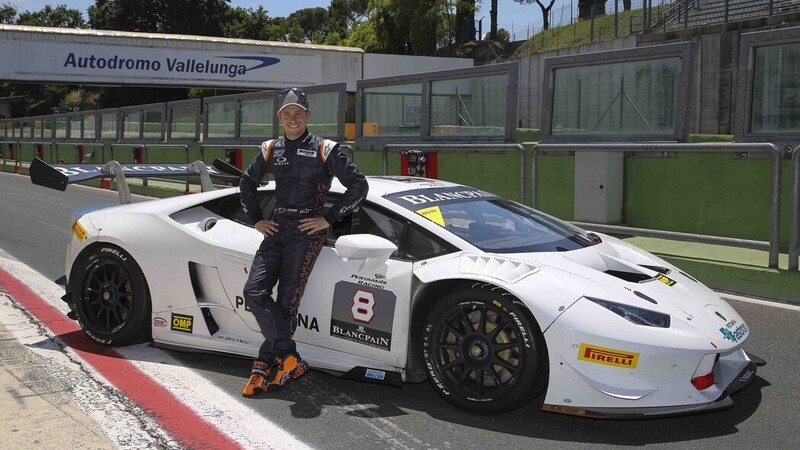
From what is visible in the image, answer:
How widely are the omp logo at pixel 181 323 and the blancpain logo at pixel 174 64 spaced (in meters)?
40.7

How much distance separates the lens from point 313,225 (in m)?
4.55

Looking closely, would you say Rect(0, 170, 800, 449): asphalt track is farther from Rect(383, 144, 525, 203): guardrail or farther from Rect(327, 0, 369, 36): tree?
Rect(327, 0, 369, 36): tree

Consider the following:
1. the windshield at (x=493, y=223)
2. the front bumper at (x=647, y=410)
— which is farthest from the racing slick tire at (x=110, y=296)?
the front bumper at (x=647, y=410)

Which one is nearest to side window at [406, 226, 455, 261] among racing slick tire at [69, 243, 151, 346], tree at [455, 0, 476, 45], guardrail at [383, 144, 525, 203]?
racing slick tire at [69, 243, 151, 346]

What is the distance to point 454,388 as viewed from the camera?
4117mm

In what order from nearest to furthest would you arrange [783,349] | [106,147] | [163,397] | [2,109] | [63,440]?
[63,440], [163,397], [783,349], [106,147], [2,109]

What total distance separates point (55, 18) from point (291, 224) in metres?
124

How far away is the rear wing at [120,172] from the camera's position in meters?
5.71

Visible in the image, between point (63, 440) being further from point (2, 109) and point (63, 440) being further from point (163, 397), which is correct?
point (2, 109)

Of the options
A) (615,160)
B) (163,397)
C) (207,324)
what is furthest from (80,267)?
(615,160)

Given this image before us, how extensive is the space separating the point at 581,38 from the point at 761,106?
1667 inches

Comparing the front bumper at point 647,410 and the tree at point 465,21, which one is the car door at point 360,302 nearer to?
the front bumper at point 647,410

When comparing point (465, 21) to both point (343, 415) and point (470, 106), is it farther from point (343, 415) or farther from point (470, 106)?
point (343, 415)

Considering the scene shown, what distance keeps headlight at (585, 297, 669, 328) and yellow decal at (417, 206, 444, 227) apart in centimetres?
104
